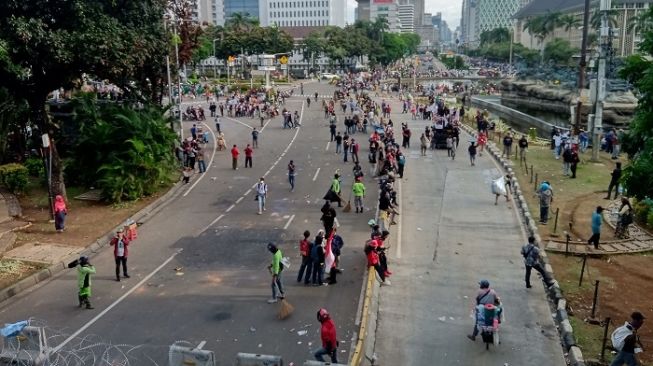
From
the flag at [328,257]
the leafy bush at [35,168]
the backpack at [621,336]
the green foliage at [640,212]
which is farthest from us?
the leafy bush at [35,168]

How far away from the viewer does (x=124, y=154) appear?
23.8m

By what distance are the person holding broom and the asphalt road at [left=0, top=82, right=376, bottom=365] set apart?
28 centimetres

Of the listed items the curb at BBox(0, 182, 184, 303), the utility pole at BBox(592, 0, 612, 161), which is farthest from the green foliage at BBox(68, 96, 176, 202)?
the utility pole at BBox(592, 0, 612, 161)

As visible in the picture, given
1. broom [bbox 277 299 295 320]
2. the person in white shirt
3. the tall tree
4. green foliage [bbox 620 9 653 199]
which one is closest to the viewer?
green foliage [bbox 620 9 653 199]

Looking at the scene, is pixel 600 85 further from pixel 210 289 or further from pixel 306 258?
pixel 210 289

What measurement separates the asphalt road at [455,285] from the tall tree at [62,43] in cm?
1133

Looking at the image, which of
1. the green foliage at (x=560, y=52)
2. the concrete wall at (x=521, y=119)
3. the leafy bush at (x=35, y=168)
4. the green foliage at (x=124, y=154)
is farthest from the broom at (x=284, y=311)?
the green foliage at (x=560, y=52)

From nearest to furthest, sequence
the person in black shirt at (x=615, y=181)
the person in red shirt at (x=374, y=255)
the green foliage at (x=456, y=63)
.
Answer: the person in red shirt at (x=374, y=255) < the person in black shirt at (x=615, y=181) < the green foliage at (x=456, y=63)

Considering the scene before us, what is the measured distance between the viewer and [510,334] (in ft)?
41.7

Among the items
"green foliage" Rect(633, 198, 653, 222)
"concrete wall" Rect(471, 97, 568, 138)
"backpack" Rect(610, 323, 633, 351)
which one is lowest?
"concrete wall" Rect(471, 97, 568, 138)

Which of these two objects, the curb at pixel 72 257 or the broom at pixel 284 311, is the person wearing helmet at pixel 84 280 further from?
the broom at pixel 284 311

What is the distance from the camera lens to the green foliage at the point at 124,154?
23.4m

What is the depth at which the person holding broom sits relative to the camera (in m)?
14.0

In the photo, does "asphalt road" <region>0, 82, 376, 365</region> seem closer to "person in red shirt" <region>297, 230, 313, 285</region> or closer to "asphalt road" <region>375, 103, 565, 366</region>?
"person in red shirt" <region>297, 230, 313, 285</region>
